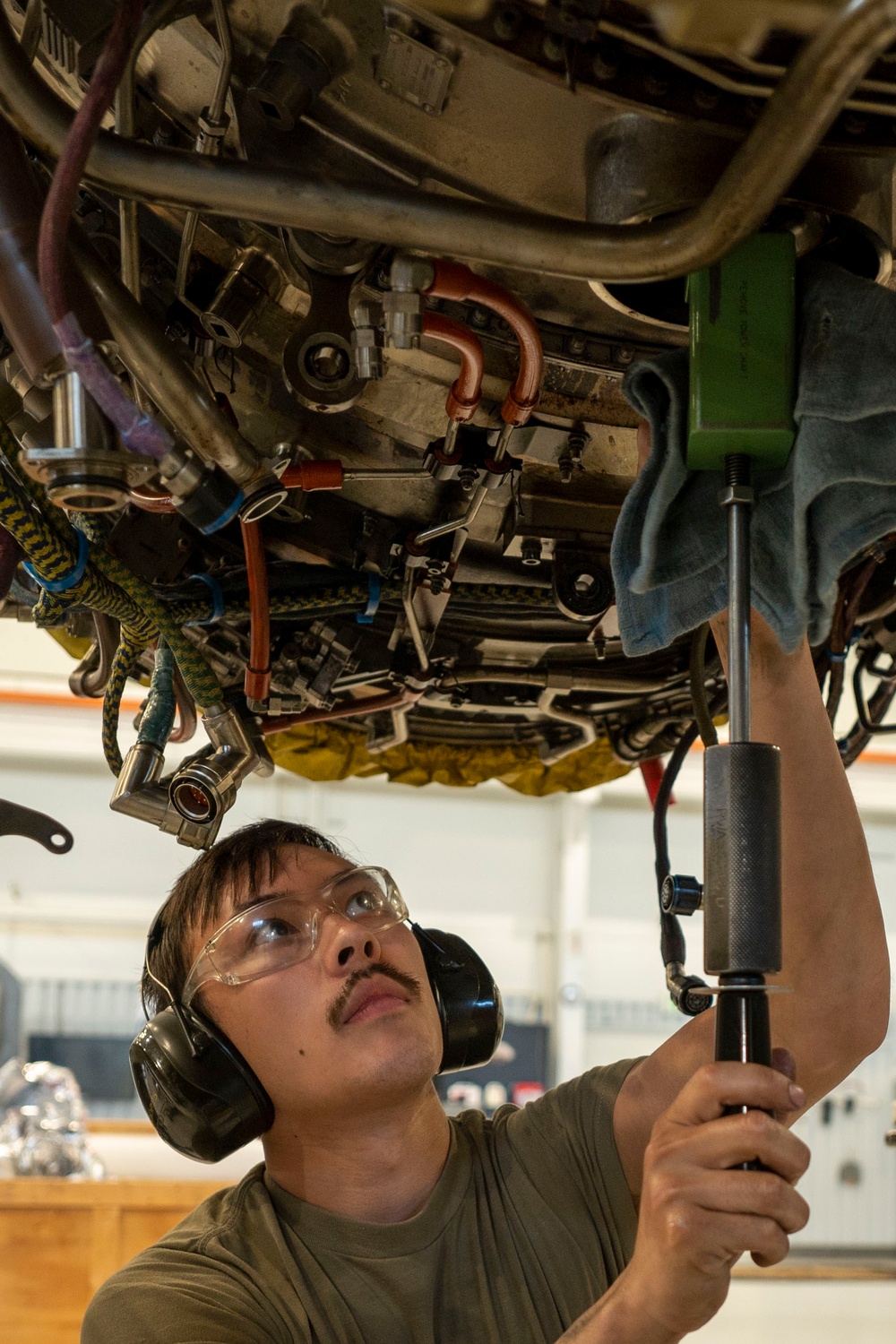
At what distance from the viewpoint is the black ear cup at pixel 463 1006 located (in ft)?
4.86

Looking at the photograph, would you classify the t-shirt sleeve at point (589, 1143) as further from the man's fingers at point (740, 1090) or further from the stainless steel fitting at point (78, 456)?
the stainless steel fitting at point (78, 456)

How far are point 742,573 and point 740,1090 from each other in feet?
0.99

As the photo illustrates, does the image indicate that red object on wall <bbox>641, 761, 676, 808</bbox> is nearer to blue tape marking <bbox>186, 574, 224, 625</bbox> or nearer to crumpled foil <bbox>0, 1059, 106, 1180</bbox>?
blue tape marking <bbox>186, 574, 224, 625</bbox>

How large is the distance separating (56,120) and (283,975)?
3.21 ft

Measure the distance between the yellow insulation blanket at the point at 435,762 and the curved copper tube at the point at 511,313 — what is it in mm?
809

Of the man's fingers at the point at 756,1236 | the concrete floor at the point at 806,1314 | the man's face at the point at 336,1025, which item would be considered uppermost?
the man's face at the point at 336,1025

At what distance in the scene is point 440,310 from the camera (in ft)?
3.19

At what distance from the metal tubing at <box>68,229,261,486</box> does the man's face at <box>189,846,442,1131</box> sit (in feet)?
2.54

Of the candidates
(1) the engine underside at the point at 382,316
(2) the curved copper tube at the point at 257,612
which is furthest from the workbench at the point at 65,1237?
(2) the curved copper tube at the point at 257,612

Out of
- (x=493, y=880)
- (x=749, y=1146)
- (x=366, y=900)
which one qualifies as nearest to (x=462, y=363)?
(x=749, y=1146)

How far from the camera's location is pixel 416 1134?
140cm

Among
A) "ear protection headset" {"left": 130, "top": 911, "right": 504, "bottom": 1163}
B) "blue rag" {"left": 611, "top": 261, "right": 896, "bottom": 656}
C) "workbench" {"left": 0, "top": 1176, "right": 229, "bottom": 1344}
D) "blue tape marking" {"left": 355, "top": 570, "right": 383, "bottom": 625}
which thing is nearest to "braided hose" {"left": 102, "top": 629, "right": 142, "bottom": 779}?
"blue tape marking" {"left": 355, "top": 570, "right": 383, "bottom": 625}

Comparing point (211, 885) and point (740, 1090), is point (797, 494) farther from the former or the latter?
point (211, 885)

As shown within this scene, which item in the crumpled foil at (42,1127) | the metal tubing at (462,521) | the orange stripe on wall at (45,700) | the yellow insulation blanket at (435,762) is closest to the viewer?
the metal tubing at (462,521)
